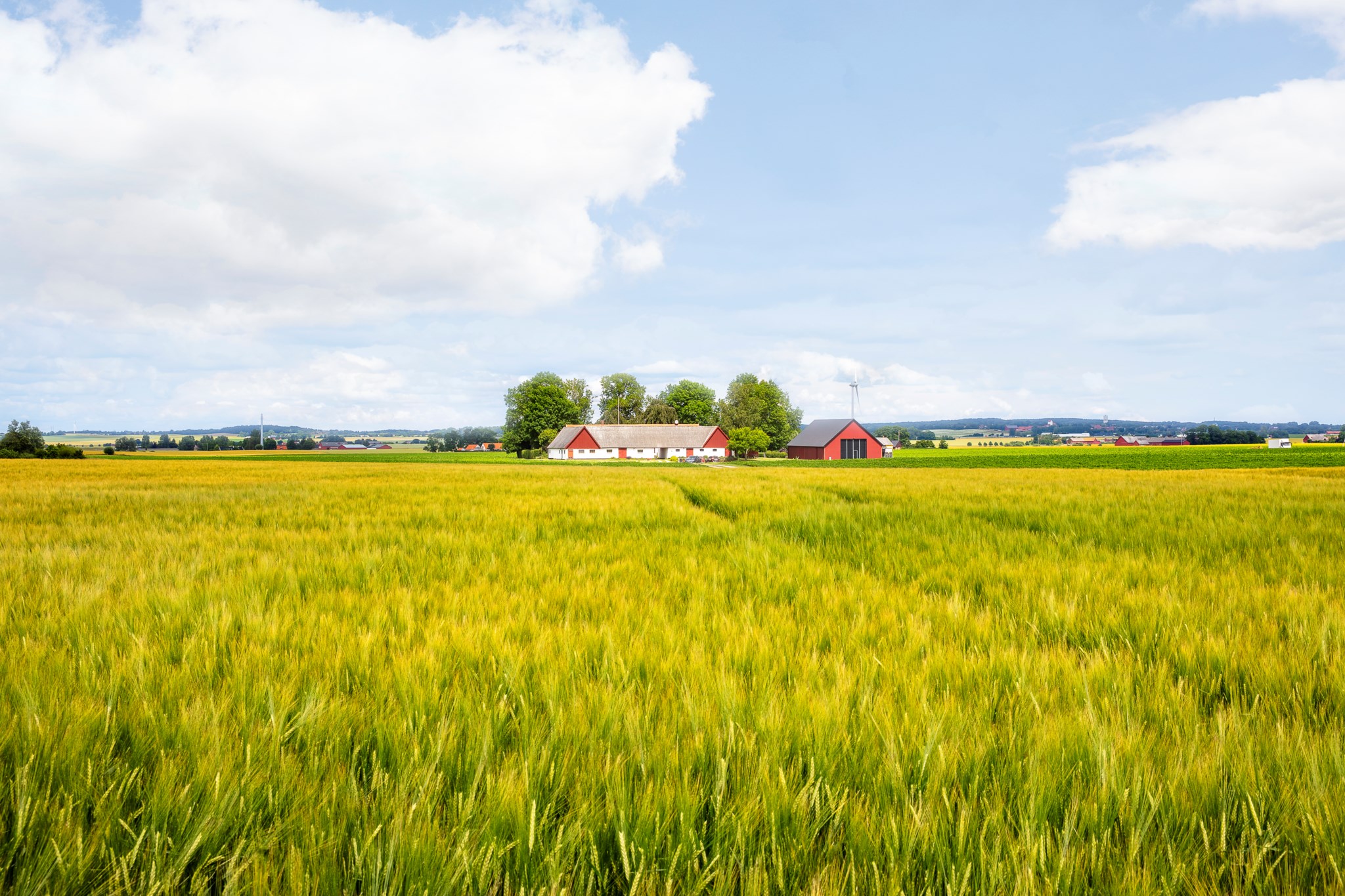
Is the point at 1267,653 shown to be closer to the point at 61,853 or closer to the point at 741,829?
the point at 741,829

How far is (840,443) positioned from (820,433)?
187 inches

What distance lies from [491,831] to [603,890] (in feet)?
0.94

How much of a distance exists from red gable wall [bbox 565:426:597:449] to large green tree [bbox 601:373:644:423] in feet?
68.0

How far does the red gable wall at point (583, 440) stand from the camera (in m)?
92.4

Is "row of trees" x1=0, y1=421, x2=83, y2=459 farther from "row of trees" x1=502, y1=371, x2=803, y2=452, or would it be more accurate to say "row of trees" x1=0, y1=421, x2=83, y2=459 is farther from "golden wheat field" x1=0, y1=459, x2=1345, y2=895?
"golden wheat field" x1=0, y1=459, x2=1345, y2=895

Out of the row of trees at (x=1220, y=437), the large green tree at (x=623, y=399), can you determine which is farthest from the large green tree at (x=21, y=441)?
the row of trees at (x=1220, y=437)

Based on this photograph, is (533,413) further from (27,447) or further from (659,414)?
(27,447)

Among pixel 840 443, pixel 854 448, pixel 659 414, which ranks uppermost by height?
pixel 659 414

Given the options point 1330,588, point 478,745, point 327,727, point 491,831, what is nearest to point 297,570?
point 327,727

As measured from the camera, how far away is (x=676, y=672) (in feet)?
7.59

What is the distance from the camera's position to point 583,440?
93.1 meters

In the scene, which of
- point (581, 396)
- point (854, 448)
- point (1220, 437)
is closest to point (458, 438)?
point (581, 396)

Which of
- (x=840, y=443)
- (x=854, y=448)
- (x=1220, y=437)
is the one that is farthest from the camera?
(x=1220, y=437)

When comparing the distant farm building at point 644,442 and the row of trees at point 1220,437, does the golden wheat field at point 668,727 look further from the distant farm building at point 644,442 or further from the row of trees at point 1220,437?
the row of trees at point 1220,437
